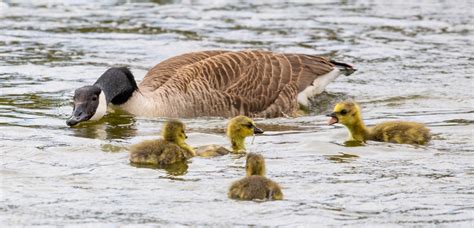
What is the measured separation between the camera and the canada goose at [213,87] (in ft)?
44.4

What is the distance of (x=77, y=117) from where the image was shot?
12633 mm

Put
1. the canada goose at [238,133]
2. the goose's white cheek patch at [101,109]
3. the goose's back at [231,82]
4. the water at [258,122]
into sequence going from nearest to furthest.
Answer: the water at [258,122]
the canada goose at [238,133]
the goose's white cheek patch at [101,109]
the goose's back at [231,82]

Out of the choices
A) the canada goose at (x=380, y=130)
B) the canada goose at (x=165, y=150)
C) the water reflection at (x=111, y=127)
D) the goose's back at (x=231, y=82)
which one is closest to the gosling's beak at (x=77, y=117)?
the water reflection at (x=111, y=127)

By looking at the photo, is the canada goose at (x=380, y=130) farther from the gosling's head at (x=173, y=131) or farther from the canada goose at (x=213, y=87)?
the canada goose at (x=213, y=87)

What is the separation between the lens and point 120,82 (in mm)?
13570

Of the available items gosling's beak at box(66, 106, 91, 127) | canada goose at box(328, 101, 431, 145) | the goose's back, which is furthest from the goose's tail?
gosling's beak at box(66, 106, 91, 127)

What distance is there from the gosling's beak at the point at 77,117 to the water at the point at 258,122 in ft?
0.49

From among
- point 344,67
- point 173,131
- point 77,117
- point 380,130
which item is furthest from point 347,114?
point 344,67

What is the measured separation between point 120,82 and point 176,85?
67 cm

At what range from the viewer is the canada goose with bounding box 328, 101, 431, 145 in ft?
38.3

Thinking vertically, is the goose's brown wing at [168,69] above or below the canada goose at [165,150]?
above

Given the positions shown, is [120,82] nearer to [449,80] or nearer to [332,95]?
[332,95]

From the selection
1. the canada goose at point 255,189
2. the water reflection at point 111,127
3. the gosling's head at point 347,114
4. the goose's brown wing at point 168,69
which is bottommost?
the water reflection at point 111,127

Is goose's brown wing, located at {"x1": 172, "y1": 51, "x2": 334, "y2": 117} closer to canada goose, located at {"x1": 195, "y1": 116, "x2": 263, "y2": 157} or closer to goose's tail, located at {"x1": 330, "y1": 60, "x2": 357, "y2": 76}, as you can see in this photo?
goose's tail, located at {"x1": 330, "y1": 60, "x2": 357, "y2": 76}
